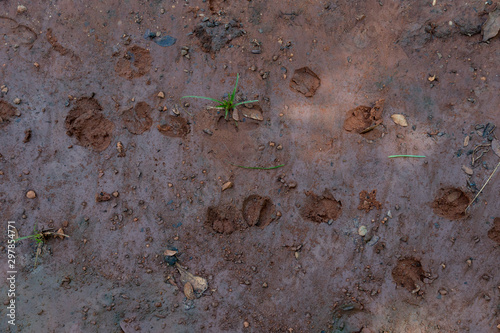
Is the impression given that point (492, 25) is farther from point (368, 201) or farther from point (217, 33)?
point (217, 33)

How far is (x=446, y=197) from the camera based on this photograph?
2.82 metres

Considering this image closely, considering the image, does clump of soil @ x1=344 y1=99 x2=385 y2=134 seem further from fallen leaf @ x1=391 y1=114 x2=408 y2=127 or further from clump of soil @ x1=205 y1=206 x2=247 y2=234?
clump of soil @ x1=205 y1=206 x2=247 y2=234

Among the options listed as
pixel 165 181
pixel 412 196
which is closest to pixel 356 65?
pixel 412 196

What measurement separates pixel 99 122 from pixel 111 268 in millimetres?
1327

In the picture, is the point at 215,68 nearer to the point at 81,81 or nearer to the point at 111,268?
the point at 81,81

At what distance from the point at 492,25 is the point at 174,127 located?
9.66ft

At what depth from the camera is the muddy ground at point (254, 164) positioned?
A: 2791mm

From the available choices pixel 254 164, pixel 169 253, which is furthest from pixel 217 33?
pixel 169 253

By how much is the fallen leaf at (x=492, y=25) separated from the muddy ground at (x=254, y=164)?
0.04m

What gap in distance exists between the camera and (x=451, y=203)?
282 centimetres

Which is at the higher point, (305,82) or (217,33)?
(217,33)

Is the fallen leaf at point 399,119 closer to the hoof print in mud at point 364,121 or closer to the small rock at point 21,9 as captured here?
the hoof print in mud at point 364,121

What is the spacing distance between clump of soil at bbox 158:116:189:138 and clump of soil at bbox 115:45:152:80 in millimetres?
514

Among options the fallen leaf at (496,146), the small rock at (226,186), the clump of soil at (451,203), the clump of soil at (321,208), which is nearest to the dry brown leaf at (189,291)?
the small rock at (226,186)
